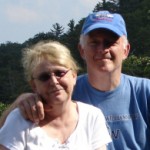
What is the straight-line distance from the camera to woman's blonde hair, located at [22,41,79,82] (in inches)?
133

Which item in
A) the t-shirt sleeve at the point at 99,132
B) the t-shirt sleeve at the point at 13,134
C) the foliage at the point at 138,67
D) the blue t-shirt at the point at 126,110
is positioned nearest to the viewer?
the t-shirt sleeve at the point at 13,134

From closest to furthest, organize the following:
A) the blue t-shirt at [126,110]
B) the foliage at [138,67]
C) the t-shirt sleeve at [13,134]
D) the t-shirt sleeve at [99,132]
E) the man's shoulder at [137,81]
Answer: the t-shirt sleeve at [13,134] → the t-shirt sleeve at [99,132] → the blue t-shirt at [126,110] → the man's shoulder at [137,81] → the foliage at [138,67]

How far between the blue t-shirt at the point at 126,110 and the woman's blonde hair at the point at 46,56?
1.49 ft

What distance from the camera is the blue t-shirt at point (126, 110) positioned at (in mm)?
3779

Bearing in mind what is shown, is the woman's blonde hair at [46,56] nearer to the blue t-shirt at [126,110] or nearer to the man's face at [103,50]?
the man's face at [103,50]

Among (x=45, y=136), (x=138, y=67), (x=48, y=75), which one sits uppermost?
(x=138, y=67)

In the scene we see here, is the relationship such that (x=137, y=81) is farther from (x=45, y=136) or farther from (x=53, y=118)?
(x=45, y=136)

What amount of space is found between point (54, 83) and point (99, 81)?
59 cm

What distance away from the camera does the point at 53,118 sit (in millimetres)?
3480

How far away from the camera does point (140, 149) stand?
12.5 ft

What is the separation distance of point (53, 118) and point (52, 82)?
0.25m

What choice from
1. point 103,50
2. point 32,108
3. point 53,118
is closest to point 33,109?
point 32,108

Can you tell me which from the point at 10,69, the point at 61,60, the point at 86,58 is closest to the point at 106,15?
the point at 86,58

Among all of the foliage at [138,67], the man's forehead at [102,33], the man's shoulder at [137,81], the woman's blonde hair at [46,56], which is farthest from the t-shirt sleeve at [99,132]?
the foliage at [138,67]
